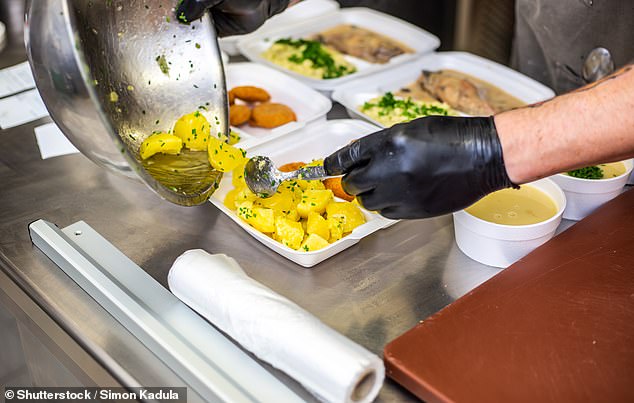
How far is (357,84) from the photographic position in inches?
80.5

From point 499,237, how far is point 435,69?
95 centimetres

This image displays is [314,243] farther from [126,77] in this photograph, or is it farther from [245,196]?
[126,77]

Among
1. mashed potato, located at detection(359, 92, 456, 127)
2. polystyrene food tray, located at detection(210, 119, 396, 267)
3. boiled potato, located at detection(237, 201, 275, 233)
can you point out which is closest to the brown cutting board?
polystyrene food tray, located at detection(210, 119, 396, 267)

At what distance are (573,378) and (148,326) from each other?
2.23 ft

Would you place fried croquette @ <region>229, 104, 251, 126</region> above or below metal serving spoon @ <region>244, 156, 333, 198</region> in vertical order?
below

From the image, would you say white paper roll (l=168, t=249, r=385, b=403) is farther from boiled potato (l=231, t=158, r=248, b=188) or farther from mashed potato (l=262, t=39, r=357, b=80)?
mashed potato (l=262, t=39, r=357, b=80)

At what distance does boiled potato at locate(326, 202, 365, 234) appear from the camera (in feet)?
4.73

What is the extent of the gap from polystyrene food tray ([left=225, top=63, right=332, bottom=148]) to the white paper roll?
0.66 meters

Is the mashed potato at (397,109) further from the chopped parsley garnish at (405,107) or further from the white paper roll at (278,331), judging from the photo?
the white paper roll at (278,331)

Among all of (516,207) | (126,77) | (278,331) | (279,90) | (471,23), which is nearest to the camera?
(278,331)

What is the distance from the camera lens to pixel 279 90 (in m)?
2.06

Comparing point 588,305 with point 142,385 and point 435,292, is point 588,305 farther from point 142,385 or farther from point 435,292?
point 142,385

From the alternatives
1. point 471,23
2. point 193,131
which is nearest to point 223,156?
point 193,131

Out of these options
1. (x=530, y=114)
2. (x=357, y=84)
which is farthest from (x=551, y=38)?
(x=530, y=114)
